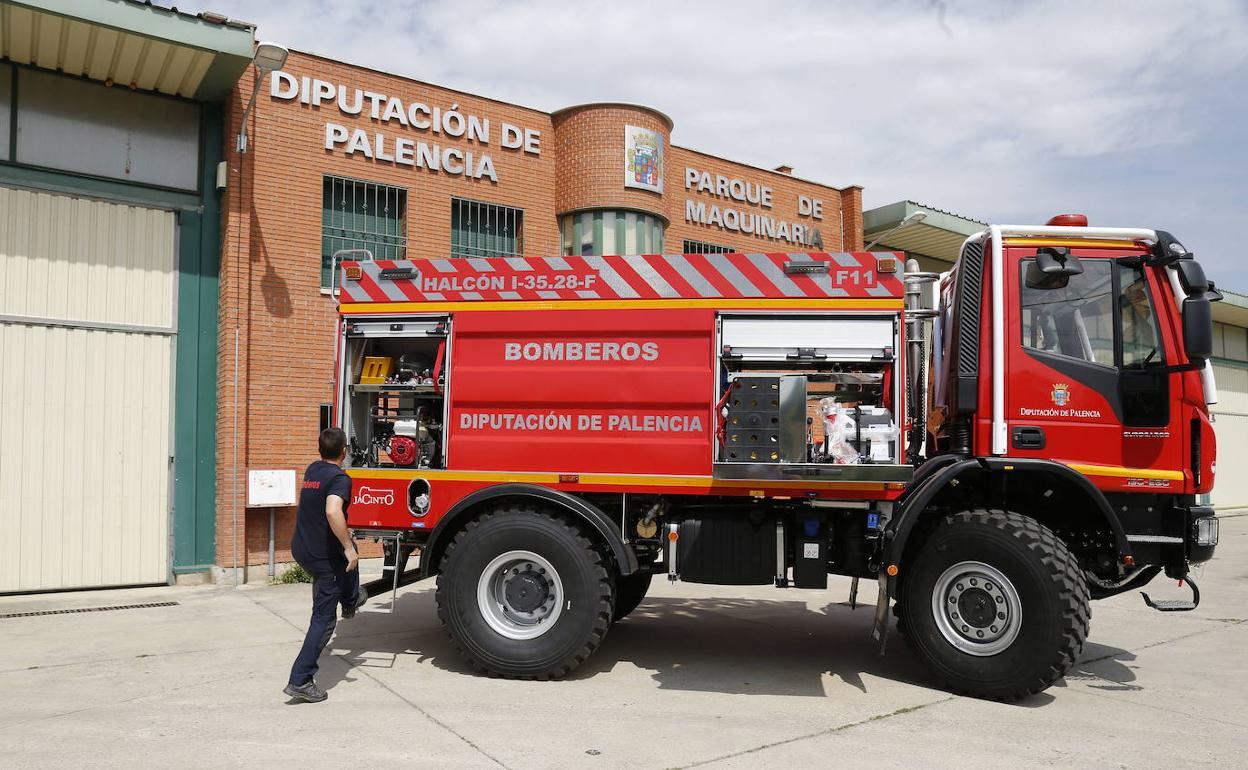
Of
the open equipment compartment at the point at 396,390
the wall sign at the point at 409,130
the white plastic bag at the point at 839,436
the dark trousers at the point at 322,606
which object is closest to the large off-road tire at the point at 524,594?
the dark trousers at the point at 322,606

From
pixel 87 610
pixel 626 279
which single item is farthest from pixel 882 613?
pixel 87 610

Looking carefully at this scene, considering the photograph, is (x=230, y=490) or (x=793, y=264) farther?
(x=230, y=490)

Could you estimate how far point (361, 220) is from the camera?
12352 mm

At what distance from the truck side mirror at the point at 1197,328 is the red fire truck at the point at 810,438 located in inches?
0.7

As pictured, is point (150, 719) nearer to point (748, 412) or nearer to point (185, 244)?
point (748, 412)

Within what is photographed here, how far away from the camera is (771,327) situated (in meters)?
6.38

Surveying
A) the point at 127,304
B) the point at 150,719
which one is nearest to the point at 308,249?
the point at 127,304

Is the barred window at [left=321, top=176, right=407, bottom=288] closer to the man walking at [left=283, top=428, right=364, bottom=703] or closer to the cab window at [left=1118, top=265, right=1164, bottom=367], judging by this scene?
the man walking at [left=283, top=428, right=364, bottom=703]

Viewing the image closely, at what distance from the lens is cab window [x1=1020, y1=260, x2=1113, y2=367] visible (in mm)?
6141

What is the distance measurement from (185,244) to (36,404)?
2472 mm

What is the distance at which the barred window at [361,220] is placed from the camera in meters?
12.1

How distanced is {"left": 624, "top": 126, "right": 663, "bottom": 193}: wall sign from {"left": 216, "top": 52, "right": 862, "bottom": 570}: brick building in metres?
0.03

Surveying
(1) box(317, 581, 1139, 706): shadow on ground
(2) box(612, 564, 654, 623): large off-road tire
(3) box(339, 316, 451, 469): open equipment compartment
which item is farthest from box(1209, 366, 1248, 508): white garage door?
(3) box(339, 316, 451, 469): open equipment compartment

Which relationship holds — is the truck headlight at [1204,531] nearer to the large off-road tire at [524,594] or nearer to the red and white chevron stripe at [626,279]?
the red and white chevron stripe at [626,279]
